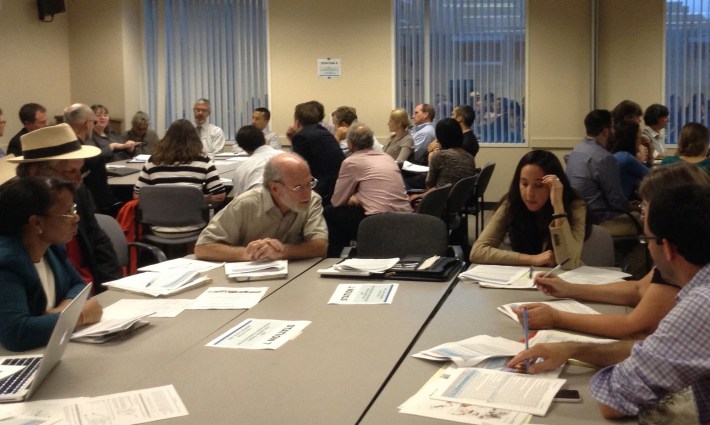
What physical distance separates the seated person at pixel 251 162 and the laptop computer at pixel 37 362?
3.97 metres

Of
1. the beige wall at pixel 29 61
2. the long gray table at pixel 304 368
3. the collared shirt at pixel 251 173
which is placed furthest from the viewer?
the beige wall at pixel 29 61

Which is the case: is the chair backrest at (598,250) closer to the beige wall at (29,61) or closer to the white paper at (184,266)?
the white paper at (184,266)

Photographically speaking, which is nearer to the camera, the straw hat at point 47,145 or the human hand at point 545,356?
the human hand at point 545,356

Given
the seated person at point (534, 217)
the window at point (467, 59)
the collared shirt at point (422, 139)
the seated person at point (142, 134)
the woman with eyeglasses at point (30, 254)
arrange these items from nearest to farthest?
the woman with eyeglasses at point (30, 254)
the seated person at point (534, 217)
the collared shirt at point (422, 139)
the seated person at point (142, 134)
the window at point (467, 59)

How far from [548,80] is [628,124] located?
406 centimetres

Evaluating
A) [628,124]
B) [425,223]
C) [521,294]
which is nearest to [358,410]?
[521,294]

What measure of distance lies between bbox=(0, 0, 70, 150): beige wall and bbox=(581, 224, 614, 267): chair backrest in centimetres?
759

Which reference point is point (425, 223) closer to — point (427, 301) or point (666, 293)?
point (427, 301)

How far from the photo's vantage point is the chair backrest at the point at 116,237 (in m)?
4.58

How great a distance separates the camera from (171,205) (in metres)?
5.96

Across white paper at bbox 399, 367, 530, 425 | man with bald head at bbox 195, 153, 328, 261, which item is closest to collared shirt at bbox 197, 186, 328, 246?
man with bald head at bbox 195, 153, 328, 261

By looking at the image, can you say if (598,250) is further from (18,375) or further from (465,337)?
(18,375)

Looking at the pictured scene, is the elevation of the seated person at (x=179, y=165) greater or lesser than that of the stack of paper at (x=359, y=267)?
greater

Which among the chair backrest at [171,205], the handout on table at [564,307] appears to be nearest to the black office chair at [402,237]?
the handout on table at [564,307]
